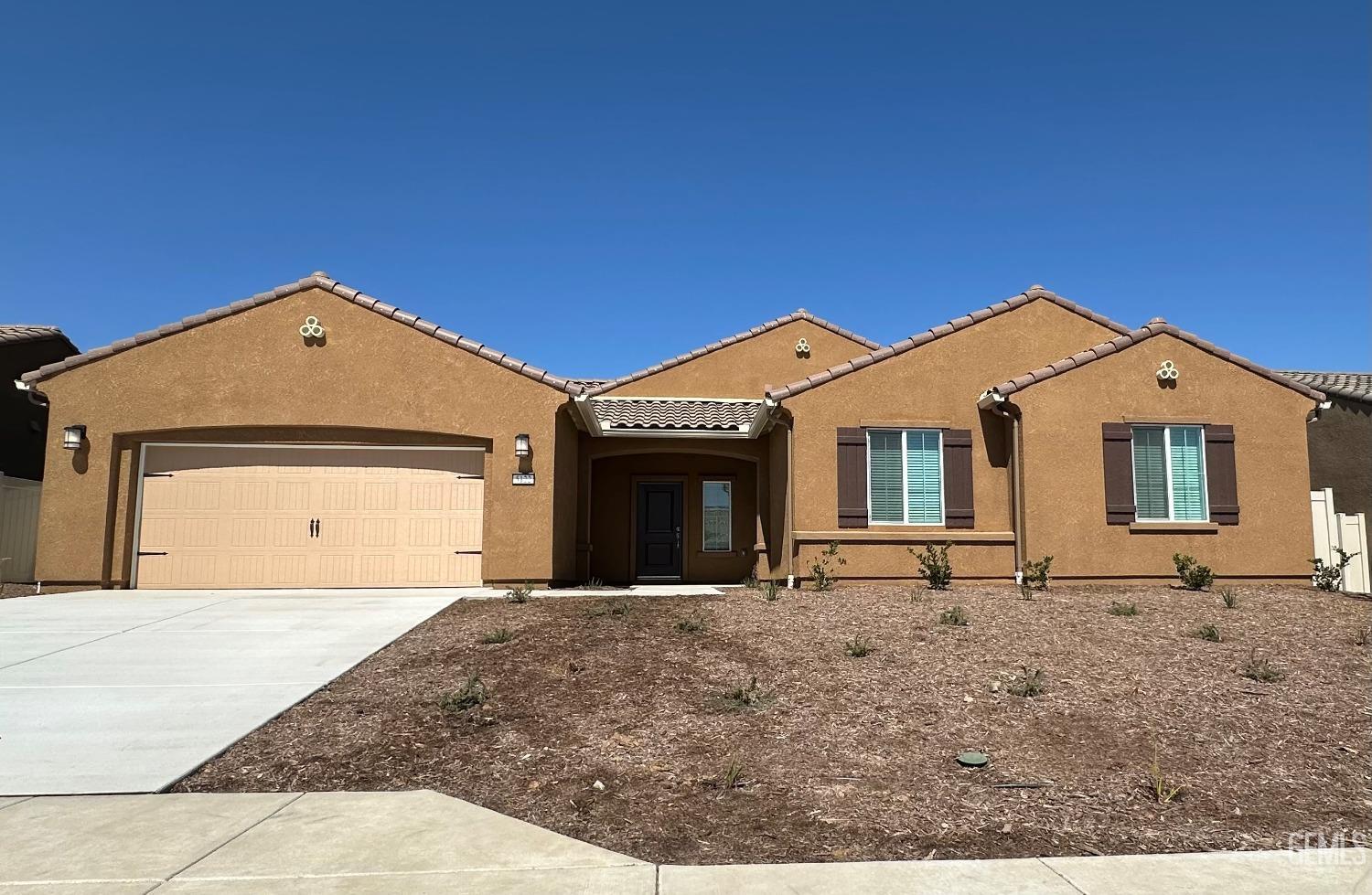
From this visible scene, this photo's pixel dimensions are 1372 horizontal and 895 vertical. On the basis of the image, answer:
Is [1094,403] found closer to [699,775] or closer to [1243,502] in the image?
[1243,502]

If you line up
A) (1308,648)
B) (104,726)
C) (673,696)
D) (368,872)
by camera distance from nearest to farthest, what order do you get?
(368,872)
(104,726)
(673,696)
(1308,648)

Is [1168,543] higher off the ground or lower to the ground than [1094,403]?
lower

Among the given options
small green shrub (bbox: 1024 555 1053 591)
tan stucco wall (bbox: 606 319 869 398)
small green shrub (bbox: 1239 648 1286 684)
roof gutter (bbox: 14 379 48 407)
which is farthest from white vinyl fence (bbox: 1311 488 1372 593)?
roof gutter (bbox: 14 379 48 407)

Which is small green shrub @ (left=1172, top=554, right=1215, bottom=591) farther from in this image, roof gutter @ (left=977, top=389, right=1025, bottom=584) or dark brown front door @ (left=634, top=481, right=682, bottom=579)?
dark brown front door @ (left=634, top=481, right=682, bottom=579)

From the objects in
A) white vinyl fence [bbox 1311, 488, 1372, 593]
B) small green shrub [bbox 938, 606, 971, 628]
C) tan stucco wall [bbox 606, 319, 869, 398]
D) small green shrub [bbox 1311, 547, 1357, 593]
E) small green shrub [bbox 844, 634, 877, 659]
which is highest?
tan stucco wall [bbox 606, 319, 869, 398]

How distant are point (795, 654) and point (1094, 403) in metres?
7.99

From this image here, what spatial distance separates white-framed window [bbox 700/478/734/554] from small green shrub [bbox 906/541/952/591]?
4.81 m

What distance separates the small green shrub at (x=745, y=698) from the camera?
6.52 meters

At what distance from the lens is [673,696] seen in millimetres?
6738

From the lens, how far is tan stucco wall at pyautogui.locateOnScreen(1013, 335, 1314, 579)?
1295 centimetres

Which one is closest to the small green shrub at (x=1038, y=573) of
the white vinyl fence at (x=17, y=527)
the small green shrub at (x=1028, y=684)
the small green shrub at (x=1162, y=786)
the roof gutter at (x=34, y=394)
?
the small green shrub at (x=1028, y=684)

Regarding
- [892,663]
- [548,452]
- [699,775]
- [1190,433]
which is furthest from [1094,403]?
[699,775]

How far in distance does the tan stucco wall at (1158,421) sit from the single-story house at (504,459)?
0.03 metres

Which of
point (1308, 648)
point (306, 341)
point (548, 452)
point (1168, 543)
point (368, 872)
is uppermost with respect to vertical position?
point (306, 341)
